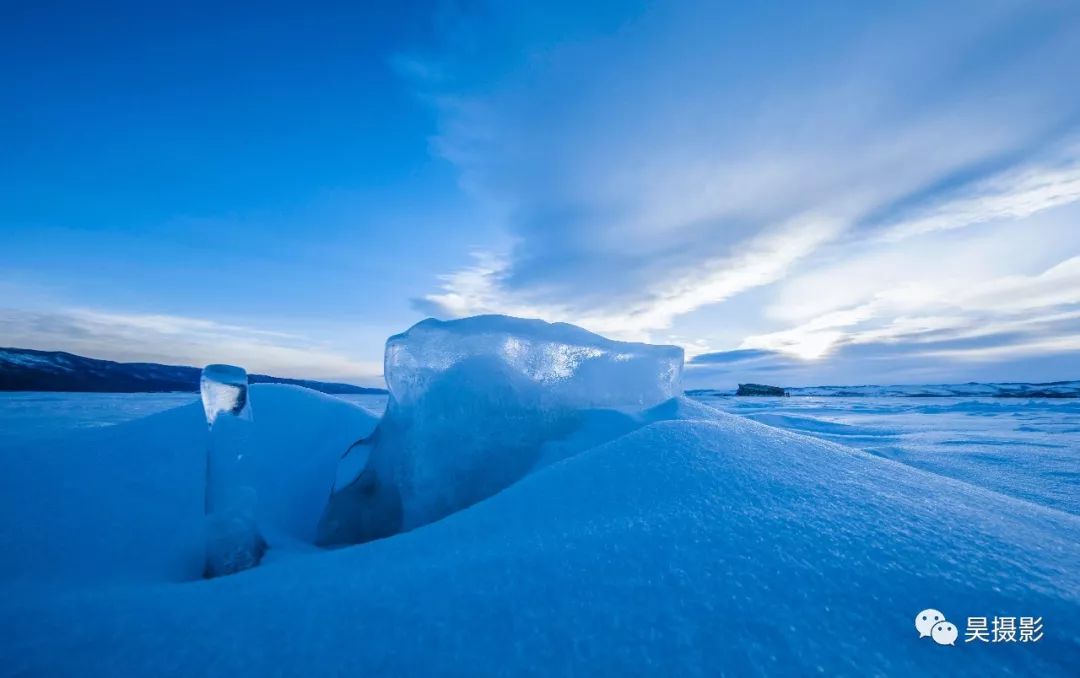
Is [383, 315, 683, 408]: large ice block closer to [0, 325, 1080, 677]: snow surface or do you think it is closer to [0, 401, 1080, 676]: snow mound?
[0, 325, 1080, 677]: snow surface

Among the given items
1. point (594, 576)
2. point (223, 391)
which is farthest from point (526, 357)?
point (594, 576)

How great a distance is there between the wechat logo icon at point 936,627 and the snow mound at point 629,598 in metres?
0.02

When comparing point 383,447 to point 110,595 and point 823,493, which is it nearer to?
point 110,595

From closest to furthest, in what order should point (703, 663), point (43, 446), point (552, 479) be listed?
point (703, 663) < point (552, 479) < point (43, 446)

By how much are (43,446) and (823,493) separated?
11.1 ft

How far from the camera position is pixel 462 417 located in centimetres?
257

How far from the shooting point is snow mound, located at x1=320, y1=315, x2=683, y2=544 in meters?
2.39

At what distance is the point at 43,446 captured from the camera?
6.98ft

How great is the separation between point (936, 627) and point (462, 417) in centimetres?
213

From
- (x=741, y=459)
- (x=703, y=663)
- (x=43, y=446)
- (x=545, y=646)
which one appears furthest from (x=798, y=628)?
(x=43, y=446)

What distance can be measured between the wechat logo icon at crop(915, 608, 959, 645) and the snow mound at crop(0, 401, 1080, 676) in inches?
0.6

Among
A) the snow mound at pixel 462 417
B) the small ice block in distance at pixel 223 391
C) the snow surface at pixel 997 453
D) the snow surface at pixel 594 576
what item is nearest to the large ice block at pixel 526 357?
the snow mound at pixel 462 417

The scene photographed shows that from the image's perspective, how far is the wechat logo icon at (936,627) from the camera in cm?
77

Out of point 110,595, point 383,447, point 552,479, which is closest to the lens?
point 110,595
